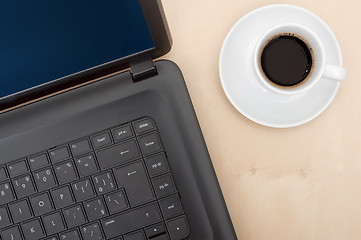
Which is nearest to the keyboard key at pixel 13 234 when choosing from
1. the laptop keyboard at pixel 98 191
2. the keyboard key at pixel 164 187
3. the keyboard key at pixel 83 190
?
the laptop keyboard at pixel 98 191

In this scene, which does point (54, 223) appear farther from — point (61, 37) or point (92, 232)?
point (61, 37)

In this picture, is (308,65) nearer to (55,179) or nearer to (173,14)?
(173,14)

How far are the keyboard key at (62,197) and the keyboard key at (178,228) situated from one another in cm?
14

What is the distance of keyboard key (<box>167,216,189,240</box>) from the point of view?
53 cm

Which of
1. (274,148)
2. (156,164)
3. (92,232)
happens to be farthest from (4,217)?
(274,148)

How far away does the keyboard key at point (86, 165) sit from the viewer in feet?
1.75

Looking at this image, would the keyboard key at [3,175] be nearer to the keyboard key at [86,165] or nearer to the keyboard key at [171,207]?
the keyboard key at [86,165]

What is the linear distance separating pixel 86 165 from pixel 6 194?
0.13m

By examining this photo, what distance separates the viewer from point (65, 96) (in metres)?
0.55

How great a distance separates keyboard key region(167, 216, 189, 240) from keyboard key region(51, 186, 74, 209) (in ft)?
0.48

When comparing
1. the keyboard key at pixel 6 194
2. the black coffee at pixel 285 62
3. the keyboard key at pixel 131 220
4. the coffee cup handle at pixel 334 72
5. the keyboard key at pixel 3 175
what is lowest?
the keyboard key at pixel 131 220

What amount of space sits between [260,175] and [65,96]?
313 millimetres

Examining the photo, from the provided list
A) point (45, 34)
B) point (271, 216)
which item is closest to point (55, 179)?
point (45, 34)

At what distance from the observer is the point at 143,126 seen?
0.53m
